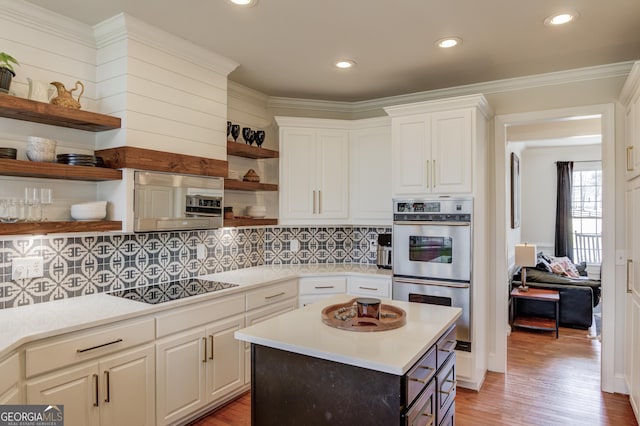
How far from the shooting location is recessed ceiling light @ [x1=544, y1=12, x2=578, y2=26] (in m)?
2.47

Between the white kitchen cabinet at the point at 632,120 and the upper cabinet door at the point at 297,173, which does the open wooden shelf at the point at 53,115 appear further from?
the white kitchen cabinet at the point at 632,120

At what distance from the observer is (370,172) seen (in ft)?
13.4

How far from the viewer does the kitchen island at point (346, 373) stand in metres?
1.59

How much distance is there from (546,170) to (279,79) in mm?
6115

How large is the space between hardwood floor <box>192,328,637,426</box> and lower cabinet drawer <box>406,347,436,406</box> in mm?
1289

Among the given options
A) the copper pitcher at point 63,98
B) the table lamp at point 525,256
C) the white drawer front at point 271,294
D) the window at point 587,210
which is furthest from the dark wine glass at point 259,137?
the window at point 587,210

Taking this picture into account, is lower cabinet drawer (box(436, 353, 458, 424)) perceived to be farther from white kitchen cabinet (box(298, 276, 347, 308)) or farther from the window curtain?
the window curtain

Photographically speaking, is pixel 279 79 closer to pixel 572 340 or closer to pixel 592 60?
pixel 592 60

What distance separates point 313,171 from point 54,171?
2.34 metres

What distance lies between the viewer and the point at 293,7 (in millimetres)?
2395

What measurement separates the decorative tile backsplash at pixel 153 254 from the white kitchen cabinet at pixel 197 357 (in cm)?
58

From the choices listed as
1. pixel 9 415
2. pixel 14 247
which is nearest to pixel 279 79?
pixel 14 247

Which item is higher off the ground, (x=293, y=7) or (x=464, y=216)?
(x=293, y=7)

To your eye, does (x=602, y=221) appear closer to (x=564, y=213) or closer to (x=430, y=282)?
(x=430, y=282)
